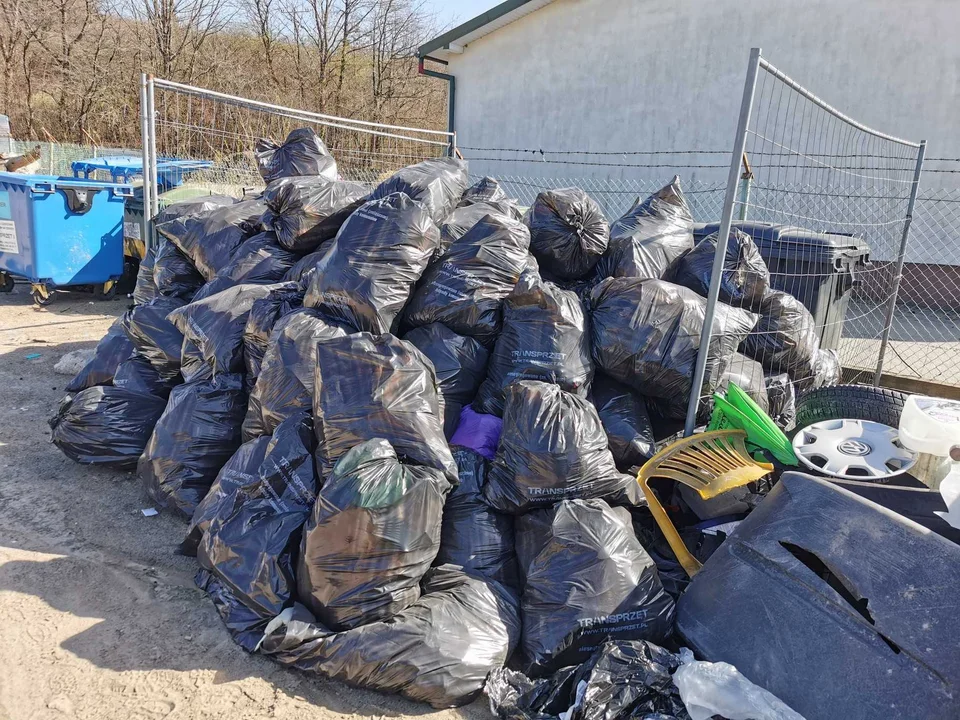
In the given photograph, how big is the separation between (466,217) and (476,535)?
6.20ft

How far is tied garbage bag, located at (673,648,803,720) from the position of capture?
1929 millimetres

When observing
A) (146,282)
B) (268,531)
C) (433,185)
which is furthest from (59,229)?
(268,531)

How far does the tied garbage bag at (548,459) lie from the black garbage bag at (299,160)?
308 cm

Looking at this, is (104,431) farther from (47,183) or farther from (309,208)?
(47,183)

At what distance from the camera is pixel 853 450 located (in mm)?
2809

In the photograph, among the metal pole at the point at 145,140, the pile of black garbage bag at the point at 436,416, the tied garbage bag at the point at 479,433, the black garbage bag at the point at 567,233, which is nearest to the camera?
the pile of black garbage bag at the point at 436,416

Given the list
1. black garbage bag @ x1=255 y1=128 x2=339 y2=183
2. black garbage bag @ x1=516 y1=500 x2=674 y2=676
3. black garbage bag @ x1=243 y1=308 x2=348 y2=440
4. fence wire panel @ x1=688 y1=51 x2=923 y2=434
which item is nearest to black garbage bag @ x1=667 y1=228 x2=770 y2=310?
fence wire panel @ x1=688 y1=51 x2=923 y2=434

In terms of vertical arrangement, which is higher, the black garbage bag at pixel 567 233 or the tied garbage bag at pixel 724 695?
the black garbage bag at pixel 567 233

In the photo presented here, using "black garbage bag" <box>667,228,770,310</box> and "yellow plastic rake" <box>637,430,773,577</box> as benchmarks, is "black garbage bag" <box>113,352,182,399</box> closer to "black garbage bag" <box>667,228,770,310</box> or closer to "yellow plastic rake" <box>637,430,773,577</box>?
"yellow plastic rake" <box>637,430,773,577</box>

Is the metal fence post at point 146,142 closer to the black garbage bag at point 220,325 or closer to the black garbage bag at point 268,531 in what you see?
the black garbage bag at point 220,325

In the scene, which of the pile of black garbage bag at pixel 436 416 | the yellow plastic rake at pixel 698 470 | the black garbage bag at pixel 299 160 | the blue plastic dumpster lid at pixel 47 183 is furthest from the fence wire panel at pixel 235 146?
the yellow plastic rake at pixel 698 470

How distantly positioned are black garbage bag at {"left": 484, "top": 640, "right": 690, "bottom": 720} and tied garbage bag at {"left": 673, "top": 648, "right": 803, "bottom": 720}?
0.23ft

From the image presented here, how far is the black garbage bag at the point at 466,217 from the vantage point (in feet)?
12.0

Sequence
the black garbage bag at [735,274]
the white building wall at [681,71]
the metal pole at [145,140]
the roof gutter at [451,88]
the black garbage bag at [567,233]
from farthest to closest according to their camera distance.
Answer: the roof gutter at [451,88]
the white building wall at [681,71]
the metal pole at [145,140]
the black garbage bag at [567,233]
the black garbage bag at [735,274]
